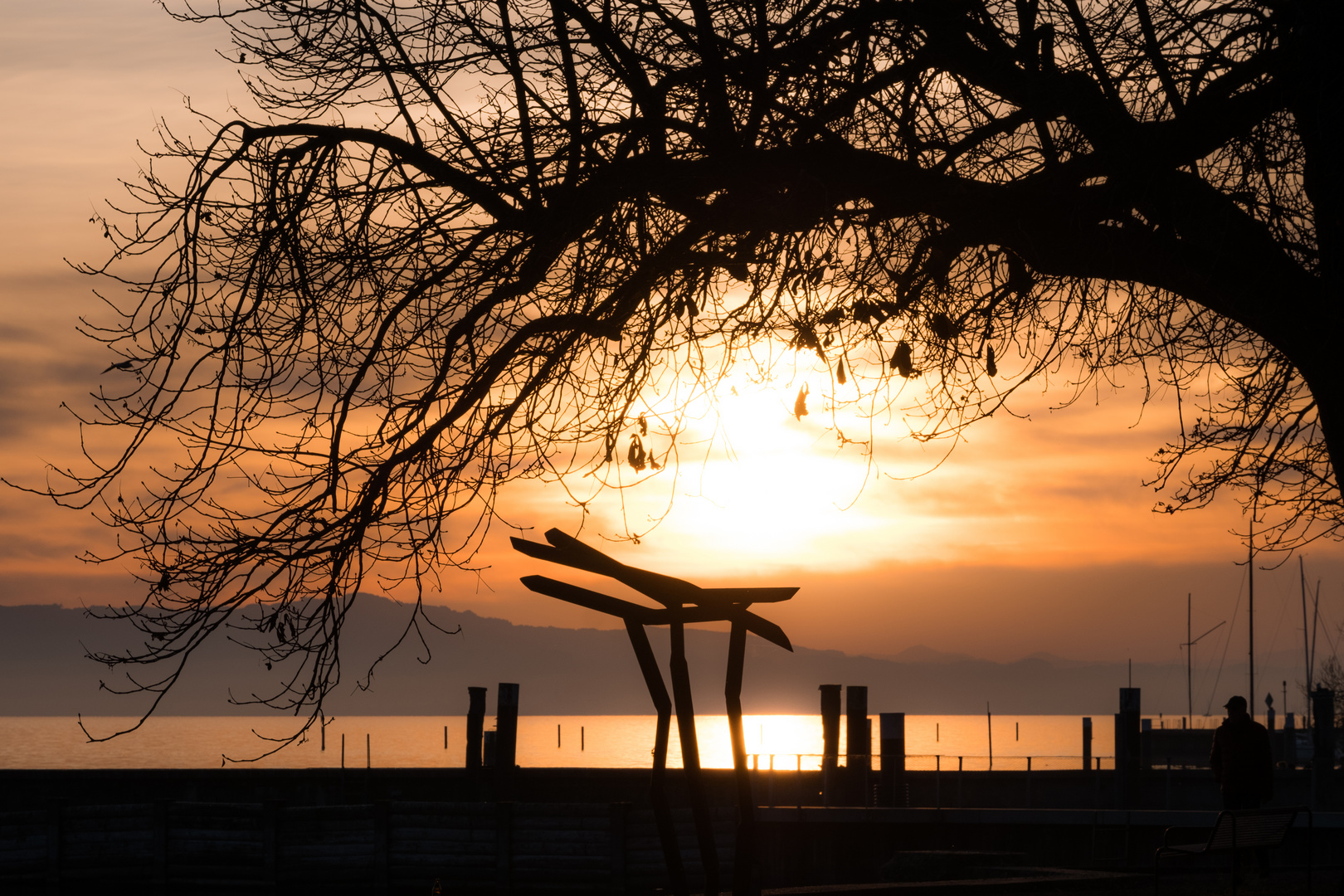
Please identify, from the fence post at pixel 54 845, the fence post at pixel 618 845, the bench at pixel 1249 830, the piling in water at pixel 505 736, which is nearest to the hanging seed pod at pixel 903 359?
the bench at pixel 1249 830

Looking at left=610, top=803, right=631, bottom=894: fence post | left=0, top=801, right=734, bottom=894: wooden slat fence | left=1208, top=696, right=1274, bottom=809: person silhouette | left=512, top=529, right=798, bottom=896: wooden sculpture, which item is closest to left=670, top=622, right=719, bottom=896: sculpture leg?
left=512, top=529, right=798, bottom=896: wooden sculpture

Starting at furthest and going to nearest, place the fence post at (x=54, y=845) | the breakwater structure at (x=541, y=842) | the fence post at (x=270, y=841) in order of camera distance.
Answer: the fence post at (x=54, y=845), the fence post at (x=270, y=841), the breakwater structure at (x=541, y=842)

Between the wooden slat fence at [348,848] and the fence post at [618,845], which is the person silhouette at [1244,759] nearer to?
the wooden slat fence at [348,848]

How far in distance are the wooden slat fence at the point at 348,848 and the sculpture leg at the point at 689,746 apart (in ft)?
30.5

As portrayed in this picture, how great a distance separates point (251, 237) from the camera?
8.97 m

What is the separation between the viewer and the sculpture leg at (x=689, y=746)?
661 cm

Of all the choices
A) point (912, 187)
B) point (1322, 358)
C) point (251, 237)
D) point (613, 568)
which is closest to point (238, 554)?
point (251, 237)

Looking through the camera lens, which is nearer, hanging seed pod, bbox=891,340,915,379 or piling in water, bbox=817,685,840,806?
hanging seed pod, bbox=891,340,915,379

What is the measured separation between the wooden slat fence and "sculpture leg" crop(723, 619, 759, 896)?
9.24 m

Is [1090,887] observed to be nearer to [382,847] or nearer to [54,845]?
[382,847]

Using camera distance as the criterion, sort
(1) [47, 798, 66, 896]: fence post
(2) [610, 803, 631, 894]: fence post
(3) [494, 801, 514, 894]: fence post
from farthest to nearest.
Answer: (1) [47, 798, 66, 896]: fence post < (3) [494, 801, 514, 894]: fence post < (2) [610, 803, 631, 894]: fence post

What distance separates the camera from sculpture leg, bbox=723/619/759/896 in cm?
685

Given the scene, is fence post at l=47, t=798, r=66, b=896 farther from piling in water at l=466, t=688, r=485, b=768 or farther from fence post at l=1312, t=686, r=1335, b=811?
fence post at l=1312, t=686, r=1335, b=811

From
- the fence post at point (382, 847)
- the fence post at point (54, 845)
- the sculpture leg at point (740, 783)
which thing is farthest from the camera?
the fence post at point (54, 845)
